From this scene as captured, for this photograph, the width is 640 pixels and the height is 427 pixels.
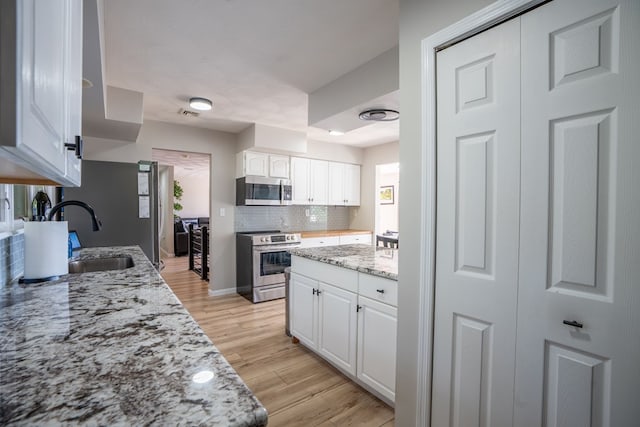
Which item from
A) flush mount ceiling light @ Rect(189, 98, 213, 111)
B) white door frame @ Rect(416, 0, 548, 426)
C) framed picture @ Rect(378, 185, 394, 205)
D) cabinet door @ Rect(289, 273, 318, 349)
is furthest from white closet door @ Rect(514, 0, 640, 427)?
framed picture @ Rect(378, 185, 394, 205)

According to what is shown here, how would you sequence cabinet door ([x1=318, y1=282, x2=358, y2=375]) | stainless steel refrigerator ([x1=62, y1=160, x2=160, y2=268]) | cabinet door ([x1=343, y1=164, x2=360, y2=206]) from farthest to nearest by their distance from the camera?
cabinet door ([x1=343, y1=164, x2=360, y2=206])
stainless steel refrigerator ([x1=62, y1=160, x2=160, y2=268])
cabinet door ([x1=318, y1=282, x2=358, y2=375])

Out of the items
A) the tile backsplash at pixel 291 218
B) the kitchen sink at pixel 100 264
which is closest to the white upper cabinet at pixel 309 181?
the tile backsplash at pixel 291 218

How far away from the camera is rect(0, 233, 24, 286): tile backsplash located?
121cm

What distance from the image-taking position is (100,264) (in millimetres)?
2092

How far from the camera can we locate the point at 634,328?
2.90ft

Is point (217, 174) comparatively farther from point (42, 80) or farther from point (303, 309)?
point (42, 80)

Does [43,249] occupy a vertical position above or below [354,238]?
above

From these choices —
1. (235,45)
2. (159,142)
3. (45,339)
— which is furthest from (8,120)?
(159,142)

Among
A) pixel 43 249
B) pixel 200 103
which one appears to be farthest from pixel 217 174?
pixel 43 249

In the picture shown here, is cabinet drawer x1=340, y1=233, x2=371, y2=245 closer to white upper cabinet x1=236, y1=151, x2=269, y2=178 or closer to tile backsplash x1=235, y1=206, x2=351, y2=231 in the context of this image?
tile backsplash x1=235, y1=206, x2=351, y2=231

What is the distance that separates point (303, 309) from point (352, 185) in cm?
327

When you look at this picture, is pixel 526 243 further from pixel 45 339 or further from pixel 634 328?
pixel 45 339

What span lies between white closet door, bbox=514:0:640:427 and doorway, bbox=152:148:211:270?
5504mm

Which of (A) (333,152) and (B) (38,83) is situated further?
(A) (333,152)
